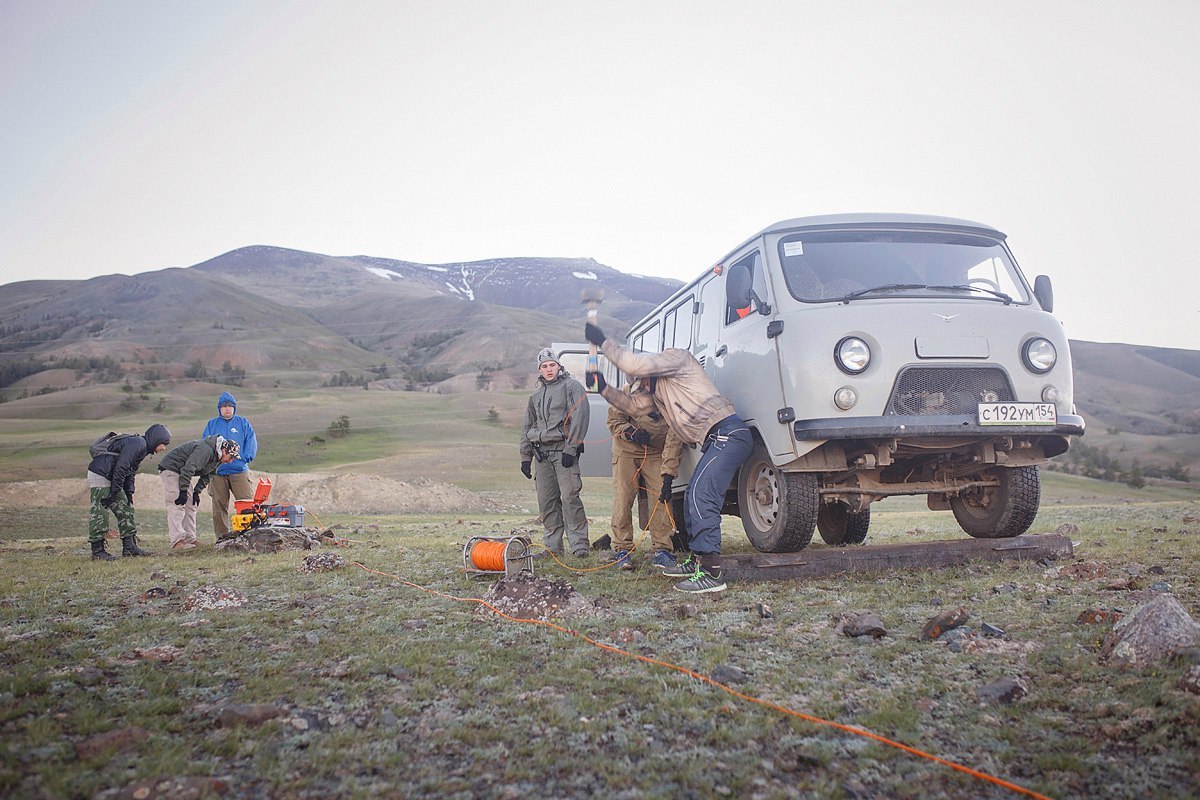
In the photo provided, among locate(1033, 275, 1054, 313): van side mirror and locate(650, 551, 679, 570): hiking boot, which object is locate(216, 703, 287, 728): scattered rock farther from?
locate(1033, 275, 1054, 313): van side mirror

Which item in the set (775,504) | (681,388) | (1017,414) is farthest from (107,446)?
(1017,414)

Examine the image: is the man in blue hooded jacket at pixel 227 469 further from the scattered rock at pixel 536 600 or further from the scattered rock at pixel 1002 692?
the scattered rock at pixel 1002 692

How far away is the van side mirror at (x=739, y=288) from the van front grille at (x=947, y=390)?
148 centimetres

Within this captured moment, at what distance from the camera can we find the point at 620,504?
778 cm

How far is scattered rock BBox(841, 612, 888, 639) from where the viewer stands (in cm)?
418

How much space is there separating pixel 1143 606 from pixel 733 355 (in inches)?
151

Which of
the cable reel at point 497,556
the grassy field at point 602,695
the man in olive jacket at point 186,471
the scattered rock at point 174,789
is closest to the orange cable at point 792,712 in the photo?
the grassy field at point 602,695

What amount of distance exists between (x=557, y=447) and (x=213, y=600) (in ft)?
12.1

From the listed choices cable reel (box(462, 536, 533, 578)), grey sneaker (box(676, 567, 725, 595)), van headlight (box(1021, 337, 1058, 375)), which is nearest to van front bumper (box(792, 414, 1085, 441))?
van headlight (box(1021, 337, 1058, 375))

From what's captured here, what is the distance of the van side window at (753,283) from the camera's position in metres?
6.35

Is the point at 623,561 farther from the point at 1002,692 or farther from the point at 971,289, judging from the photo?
the point at 1002,692

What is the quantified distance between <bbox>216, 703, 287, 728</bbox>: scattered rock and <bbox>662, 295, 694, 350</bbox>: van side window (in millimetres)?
5841

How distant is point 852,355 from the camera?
5.57 meters

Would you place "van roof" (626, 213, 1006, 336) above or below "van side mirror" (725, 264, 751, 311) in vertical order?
above
